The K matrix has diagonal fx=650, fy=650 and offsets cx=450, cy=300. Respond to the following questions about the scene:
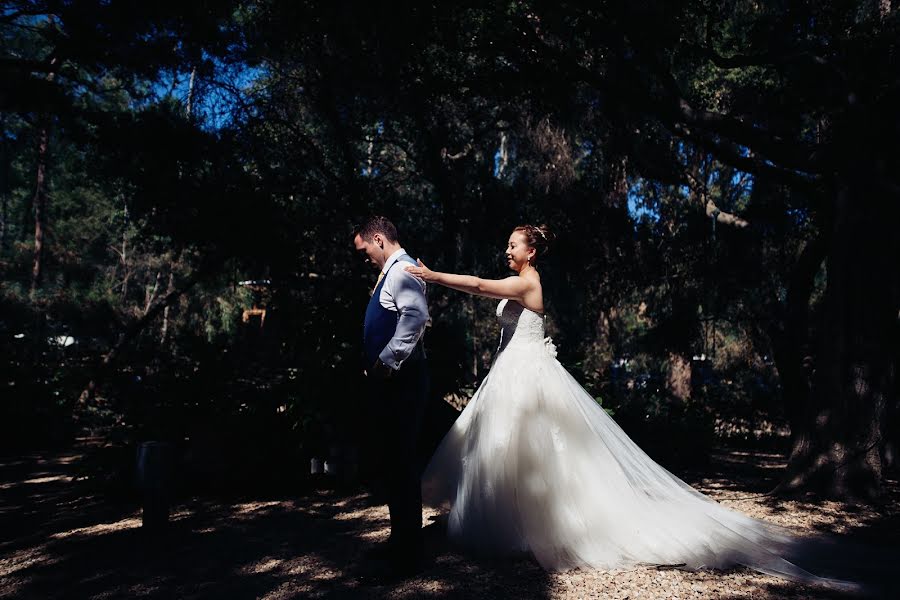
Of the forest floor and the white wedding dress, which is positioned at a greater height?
the white wedding dress

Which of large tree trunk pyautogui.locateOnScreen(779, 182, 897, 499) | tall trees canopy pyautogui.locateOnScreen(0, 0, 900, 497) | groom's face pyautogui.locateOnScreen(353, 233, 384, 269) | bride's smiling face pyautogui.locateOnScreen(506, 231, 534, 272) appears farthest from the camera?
tall trees canopy pyautogui.locateOnScreen(0, 0, 900, 497)

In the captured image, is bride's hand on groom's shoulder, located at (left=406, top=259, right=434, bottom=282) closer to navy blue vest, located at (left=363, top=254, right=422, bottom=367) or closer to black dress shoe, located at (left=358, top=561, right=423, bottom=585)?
navy blue vest, located at (left=363, top=254, right=422, bottom=367)

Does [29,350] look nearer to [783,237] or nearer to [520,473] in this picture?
[520,473]

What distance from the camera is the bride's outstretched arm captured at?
4.02 m

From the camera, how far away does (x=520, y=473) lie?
425 cm

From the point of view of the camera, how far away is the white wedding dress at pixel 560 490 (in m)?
4.02

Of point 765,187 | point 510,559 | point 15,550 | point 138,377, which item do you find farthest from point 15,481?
point 765,187

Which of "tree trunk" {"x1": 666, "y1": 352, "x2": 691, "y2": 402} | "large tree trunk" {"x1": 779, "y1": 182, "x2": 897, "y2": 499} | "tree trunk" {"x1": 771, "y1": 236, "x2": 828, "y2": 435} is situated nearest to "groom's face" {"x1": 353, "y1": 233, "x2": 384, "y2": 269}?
"large tree trunk" {"x1": 779, "y1": 182, "x2": 897, "y2": 499}

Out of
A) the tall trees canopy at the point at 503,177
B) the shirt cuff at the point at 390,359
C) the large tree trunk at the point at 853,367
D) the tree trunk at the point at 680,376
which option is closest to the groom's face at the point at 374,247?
the shirt cuff at the point at 390,359

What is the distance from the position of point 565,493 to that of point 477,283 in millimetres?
1464

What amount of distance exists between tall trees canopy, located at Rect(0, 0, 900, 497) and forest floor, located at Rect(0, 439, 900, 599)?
0.85m

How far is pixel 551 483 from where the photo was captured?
4.20 m

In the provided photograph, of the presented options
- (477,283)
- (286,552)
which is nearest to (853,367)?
(477,283)

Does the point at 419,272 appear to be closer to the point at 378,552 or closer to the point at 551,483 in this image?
the point at 551,483
